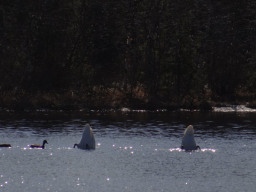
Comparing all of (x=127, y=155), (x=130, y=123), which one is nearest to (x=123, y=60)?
(x=130, y=123)

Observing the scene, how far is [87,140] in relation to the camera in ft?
175

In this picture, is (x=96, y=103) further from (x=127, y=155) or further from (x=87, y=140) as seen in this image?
(x=127, y=155)

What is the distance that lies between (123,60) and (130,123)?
831 inches

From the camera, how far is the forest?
278 feet

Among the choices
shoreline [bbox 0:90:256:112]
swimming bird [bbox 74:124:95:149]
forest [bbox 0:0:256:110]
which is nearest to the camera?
swimming bird [bbox 74:124:95:149]

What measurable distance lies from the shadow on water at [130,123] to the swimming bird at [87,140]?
29.3 feet

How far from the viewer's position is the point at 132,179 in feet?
143

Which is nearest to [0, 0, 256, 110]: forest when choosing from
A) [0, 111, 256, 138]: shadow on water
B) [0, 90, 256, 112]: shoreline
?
[0, 90, 256, 112]: shoreline

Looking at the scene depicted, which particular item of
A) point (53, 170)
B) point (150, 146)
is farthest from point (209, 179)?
point (150, 146)

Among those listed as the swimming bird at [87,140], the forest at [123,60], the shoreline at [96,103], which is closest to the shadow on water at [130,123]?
the shoreline at [96,103]

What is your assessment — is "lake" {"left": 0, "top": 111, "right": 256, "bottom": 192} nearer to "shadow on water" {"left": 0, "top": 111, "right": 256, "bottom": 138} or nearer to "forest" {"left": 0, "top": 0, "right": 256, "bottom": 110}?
"shadow on water" {"left": 0, "top": 111, "right": 256, "bottom": 138}

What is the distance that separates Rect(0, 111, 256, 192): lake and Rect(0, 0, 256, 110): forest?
7520 mm

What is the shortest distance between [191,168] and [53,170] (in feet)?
25.5

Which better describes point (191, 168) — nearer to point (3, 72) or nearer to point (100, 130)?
point (100, 130)
